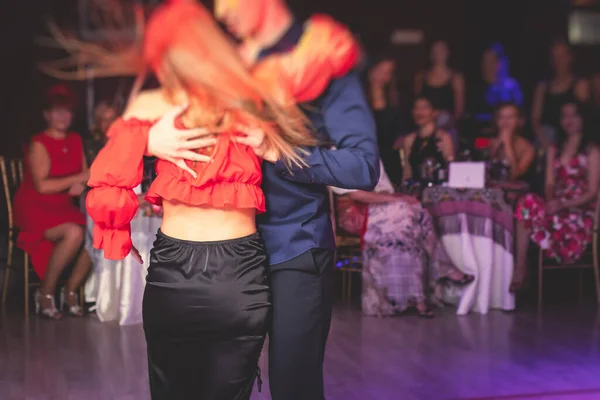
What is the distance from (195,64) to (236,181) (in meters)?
0.34

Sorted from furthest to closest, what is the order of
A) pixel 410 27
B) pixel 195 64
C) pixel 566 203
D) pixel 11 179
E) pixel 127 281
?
pixel 410 27 → pixel 566 203 → pixel 11 179 → pixel 127 281 → pixel 195 64

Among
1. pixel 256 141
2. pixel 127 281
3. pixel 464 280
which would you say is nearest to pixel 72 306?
pixel 127 281

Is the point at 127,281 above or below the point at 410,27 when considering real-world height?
below

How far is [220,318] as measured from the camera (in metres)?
1.45

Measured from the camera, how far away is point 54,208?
4.20 m

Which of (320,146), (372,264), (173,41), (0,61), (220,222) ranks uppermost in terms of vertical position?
(0,61)

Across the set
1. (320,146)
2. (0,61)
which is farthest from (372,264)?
(0,61)

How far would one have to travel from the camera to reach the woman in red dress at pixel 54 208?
13.4 ft

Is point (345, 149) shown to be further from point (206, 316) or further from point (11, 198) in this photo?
point (11, 198)

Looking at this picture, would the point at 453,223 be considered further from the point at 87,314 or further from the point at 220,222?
the point at 220,222

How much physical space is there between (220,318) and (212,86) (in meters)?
0.52

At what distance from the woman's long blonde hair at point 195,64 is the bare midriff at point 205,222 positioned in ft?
0.96

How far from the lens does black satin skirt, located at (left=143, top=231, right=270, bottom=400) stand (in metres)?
1.45

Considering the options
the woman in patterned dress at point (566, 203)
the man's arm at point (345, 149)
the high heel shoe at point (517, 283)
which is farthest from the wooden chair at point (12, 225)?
the man's arm at point (345, 149)
